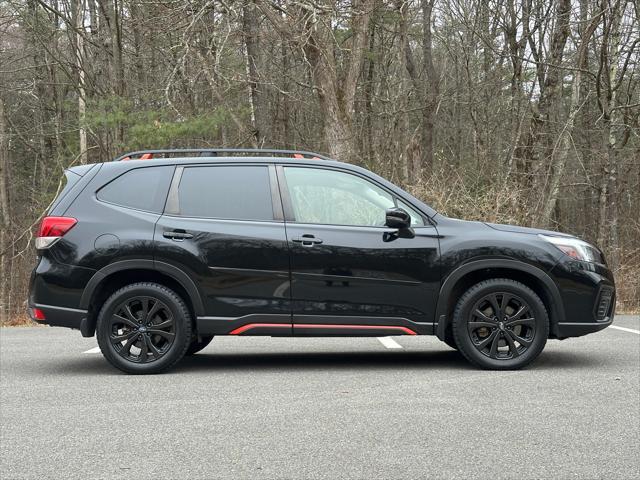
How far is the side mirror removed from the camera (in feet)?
22.4

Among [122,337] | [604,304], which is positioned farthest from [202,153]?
[604,304]

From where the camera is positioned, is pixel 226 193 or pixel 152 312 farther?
pixel 226 193

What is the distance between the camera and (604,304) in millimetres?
6984

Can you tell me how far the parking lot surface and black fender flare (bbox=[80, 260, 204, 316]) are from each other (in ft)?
2.31

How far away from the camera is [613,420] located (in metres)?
5.12

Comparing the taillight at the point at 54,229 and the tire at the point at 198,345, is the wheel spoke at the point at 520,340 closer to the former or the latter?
the tire at the point at 198,345

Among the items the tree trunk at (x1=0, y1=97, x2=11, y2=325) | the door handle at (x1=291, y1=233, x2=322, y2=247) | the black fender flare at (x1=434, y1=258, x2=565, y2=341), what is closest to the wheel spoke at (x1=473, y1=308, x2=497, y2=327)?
the black fender flare at (x1=434, y1=258, x2=565, y2=341)

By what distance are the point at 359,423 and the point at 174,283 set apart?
265 cm

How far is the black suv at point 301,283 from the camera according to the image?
22.4ft

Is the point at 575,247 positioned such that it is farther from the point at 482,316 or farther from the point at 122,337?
the point at 122,337

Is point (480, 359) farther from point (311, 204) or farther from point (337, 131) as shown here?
point (337, 131)

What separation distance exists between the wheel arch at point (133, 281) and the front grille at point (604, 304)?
3.52 meters

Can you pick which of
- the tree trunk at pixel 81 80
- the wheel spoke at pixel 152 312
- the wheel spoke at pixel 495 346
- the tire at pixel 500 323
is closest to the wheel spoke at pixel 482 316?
the tire at pixel 500 323

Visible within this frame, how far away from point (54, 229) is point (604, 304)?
4.96 meters
